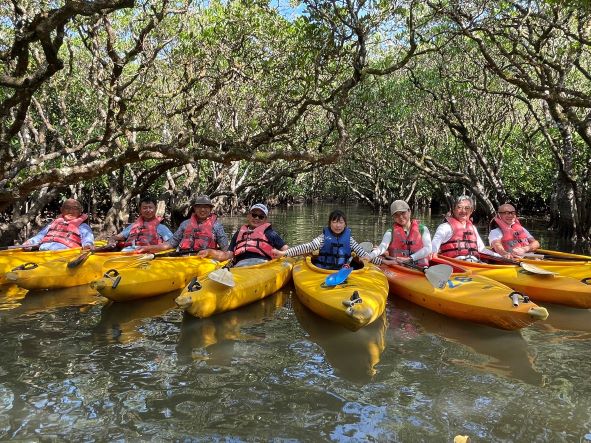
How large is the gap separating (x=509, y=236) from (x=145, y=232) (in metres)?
6.03

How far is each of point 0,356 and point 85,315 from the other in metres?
1.48

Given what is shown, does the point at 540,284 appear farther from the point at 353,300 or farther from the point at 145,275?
the point at 145,275

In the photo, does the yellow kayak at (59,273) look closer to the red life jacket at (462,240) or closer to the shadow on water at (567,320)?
the red life jacket at (462,240)

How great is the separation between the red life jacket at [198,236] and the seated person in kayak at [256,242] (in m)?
0.57

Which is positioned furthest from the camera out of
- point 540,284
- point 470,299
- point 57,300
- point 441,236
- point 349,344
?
point 441,236

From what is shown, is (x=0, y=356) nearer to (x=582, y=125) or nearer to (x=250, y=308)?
(x=250, y=308)

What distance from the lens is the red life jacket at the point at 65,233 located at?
8.19 metres

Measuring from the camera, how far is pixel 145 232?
328 inches

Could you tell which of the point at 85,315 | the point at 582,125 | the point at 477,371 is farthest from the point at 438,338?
the point at 582,125

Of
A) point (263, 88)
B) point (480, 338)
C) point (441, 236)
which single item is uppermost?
point (263, 88)

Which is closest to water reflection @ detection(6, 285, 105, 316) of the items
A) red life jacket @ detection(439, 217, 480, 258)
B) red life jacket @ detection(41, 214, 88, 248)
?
red life jacket @ detection(41, 214, 88, 248)

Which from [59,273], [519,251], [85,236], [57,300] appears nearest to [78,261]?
[59,273]

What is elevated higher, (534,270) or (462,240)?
(462,240)

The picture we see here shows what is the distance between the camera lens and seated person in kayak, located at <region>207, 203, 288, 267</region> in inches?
291
